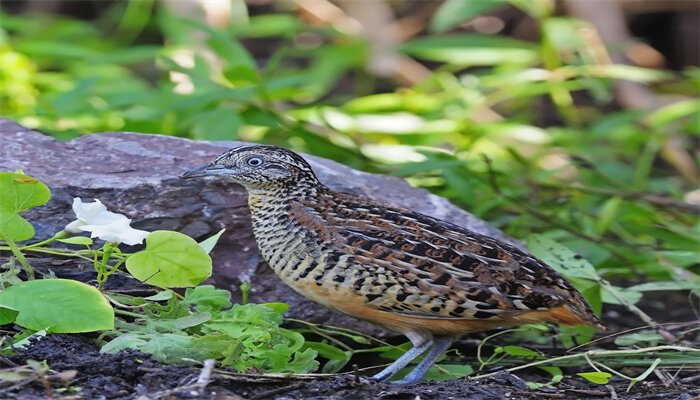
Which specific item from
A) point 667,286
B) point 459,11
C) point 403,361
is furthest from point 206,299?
point 459,11

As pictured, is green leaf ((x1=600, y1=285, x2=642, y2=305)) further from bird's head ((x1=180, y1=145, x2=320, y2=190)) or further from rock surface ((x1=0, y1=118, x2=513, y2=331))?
bird's head ((x1=180, y1=145, x2=320, y2=190))

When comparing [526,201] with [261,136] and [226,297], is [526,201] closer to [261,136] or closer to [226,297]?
[261,136]

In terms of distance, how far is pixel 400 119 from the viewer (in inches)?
293

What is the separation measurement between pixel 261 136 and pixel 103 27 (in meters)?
5.98

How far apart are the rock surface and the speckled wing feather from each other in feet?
2.12

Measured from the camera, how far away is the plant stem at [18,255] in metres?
3.69

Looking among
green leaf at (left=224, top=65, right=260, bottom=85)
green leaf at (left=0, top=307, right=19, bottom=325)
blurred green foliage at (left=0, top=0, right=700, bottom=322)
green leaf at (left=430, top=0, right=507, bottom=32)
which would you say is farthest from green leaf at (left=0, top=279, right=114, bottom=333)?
green leaf at (left=430, top=0, right=507, bottom=32)

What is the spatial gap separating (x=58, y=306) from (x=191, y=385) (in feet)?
1.97

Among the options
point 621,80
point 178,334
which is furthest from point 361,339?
point 621,80

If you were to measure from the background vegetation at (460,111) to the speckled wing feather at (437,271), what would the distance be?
0.72 metres

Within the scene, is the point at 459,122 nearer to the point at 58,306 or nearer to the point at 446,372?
the point at 446,372

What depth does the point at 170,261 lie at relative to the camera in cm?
379

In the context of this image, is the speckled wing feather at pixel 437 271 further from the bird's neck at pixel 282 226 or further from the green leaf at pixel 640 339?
the green leaf at pixel 640 339

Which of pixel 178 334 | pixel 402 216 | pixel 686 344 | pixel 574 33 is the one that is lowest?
pixel 686 344
